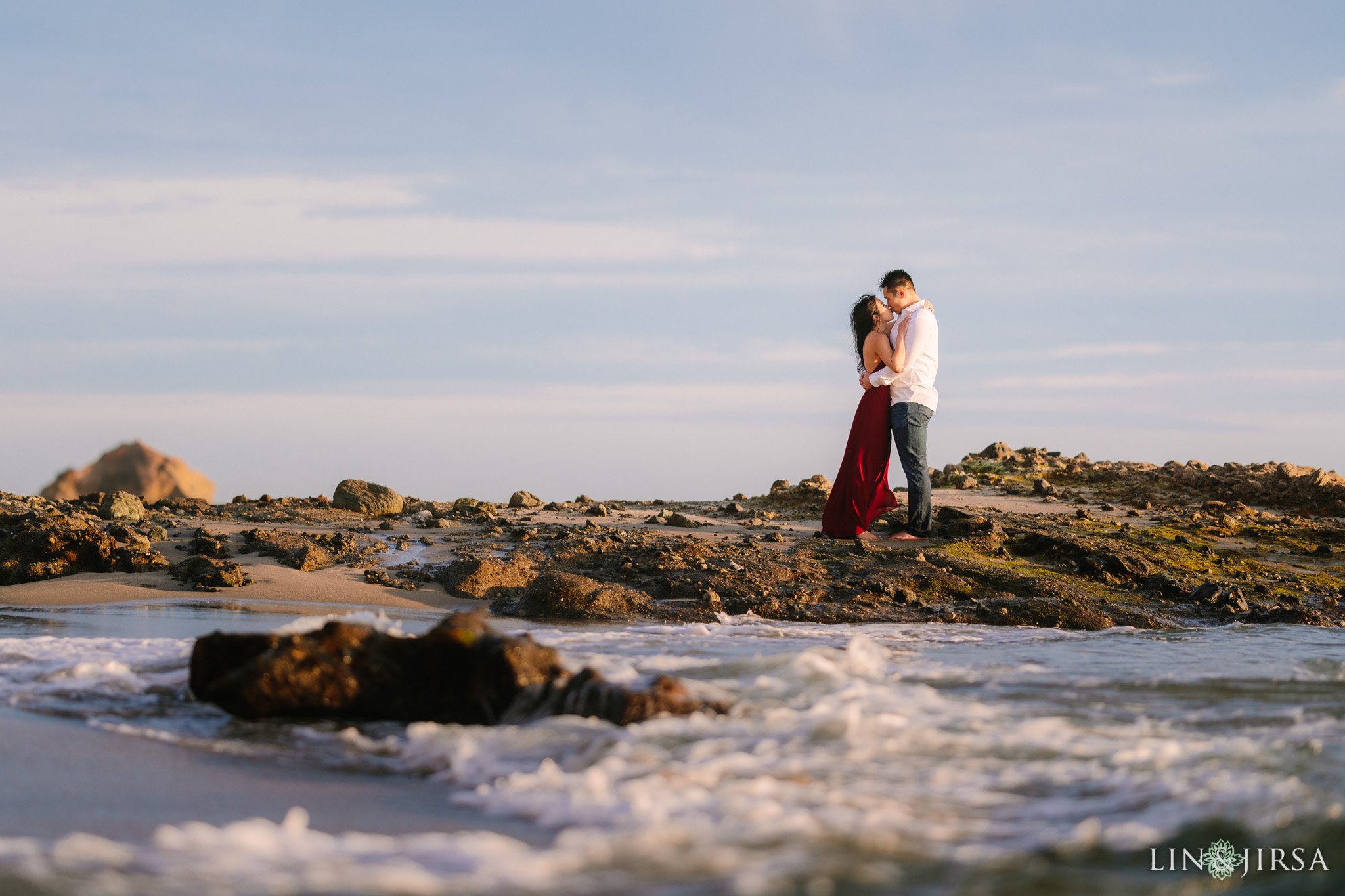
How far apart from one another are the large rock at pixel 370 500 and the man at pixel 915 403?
574 cm

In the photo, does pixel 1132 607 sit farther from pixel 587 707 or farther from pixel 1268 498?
pixel 1268 498

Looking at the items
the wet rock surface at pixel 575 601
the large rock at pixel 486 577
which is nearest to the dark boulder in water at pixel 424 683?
the wet rock surface at pixel 575 601

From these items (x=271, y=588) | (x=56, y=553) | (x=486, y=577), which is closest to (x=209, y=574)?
(x=271, y=588)

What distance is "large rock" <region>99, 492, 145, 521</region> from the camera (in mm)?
10469

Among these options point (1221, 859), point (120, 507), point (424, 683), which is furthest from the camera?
point (120, 507)

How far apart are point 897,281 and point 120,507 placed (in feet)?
27.1

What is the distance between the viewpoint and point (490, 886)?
2.19 meters

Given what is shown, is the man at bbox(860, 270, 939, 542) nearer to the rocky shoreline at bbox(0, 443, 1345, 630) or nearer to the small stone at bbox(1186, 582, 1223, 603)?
the rocky shoreline at bbox(0, 443, 1345, 630)

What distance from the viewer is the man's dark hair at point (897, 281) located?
29.6 feet

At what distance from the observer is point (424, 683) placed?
11.8 ft

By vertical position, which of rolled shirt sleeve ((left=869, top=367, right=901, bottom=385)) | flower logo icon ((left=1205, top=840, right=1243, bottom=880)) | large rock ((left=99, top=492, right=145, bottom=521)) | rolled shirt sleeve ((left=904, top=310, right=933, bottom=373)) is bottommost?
flower logo icon ((left=1205, top=840, right=1243, bottom=880))

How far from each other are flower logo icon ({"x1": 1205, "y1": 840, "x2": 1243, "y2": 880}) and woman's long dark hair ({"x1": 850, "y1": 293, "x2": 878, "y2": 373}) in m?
6.82

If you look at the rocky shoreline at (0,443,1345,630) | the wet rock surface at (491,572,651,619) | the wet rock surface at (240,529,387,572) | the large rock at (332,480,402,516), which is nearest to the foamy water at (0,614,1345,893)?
the wet rock surface at (491,572,651,619)

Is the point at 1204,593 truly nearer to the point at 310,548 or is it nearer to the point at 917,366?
the point at 917,366
